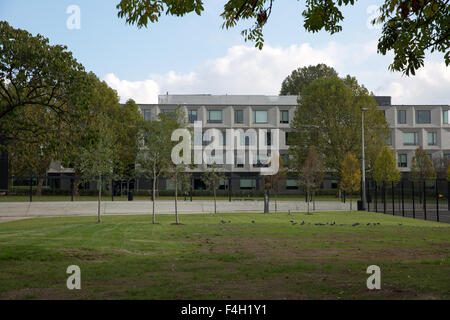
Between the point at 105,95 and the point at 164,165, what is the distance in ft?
111

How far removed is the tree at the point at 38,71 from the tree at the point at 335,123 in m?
43.1

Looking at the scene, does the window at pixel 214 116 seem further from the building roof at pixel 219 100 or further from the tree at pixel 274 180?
the tree at pixel 274 180

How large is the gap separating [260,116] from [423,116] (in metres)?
25.5

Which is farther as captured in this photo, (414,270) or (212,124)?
(212,124)

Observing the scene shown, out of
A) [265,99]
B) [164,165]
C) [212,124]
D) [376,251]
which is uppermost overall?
[265,99]

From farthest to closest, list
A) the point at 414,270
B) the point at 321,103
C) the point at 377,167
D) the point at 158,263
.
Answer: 1. the point at 321,103
2. the point at 377,167
3. the point at 158,263
4. the point at 414,270

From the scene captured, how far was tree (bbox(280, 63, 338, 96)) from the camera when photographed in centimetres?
8394

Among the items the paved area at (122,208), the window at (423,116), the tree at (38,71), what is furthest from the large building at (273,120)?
the tree at (38,71)

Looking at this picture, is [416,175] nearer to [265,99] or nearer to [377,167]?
[377,167]
